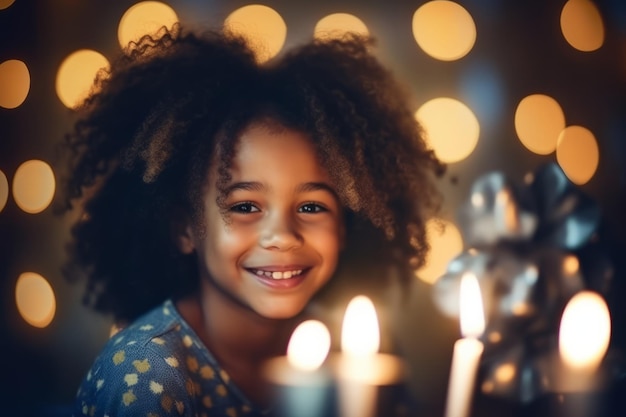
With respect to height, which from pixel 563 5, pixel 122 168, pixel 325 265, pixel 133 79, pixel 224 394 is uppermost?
pixel 563 5

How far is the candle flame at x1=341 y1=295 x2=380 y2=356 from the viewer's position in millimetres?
473

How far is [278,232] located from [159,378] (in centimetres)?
23

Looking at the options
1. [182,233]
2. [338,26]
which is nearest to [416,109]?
[338,26]

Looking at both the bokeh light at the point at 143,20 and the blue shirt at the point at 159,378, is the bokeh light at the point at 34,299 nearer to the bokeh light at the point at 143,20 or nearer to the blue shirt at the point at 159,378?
the blue shirt at the point at 159,378

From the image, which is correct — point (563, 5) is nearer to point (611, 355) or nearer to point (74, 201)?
point (611, 355)

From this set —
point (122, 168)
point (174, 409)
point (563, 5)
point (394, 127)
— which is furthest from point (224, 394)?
point (563, 5)

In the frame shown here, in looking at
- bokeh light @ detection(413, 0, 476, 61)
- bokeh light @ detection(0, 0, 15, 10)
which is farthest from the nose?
bokeh light @ detection(0, 0, 15, 10)

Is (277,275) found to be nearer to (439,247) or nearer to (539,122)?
(439,247)

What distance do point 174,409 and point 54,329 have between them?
257 millimetres

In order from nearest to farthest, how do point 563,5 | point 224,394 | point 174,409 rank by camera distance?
1. point 174,409
2. point 224,394
3. point 563,5

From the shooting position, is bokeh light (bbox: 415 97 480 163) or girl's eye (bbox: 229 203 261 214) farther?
bokeh light (bbox: 415 97 480 163)

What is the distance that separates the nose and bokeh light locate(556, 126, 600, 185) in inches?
17.0

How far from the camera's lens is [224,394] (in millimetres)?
815

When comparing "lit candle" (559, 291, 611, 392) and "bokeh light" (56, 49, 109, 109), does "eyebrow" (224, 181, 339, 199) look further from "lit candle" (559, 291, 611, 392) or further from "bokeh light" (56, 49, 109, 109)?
"lit candle" (559, 291, 611, 392)
